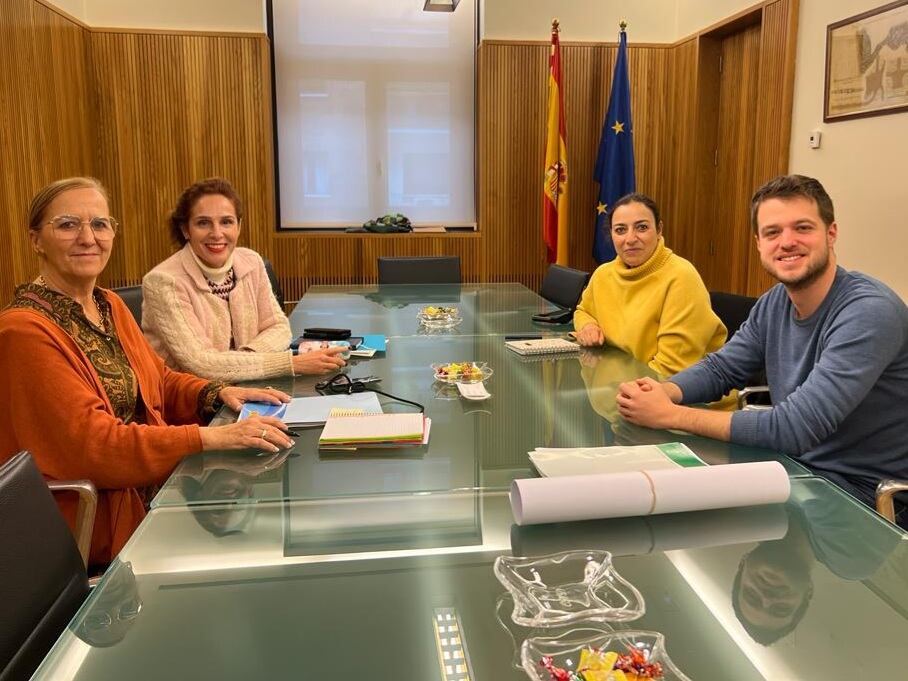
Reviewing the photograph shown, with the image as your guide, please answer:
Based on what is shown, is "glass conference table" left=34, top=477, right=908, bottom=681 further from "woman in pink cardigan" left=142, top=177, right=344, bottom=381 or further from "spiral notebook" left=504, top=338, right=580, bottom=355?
"spiral notebook" left=504, top=338, right=580, bottom=355

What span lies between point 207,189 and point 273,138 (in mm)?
3504

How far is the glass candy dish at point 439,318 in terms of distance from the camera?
10.4 ft

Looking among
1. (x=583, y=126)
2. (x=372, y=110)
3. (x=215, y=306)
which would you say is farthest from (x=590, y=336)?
(x=372, y=110)

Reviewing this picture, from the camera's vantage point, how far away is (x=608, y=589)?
1.05 metres

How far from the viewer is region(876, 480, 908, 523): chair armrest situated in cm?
162

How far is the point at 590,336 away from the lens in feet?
9.00

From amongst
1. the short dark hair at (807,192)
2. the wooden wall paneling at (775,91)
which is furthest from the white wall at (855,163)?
the short dark hair at (807,192)

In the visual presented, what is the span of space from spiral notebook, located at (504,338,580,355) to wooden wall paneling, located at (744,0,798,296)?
2670 mm

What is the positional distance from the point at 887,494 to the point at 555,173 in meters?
4.52

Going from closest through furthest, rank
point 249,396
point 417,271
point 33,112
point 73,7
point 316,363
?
1. point 249,396
2. point 316,363
3. point 33,112
4. point 417,271
5. point 73,7

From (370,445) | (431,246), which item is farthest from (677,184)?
(370,445)

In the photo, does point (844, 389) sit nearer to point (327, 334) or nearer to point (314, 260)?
point (327, 334)

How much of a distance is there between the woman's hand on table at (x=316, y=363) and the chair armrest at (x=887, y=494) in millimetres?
1507

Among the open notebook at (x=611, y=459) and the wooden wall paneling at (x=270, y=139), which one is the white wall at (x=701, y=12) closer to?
the wooden wall paneling at (x=270, y=139)
